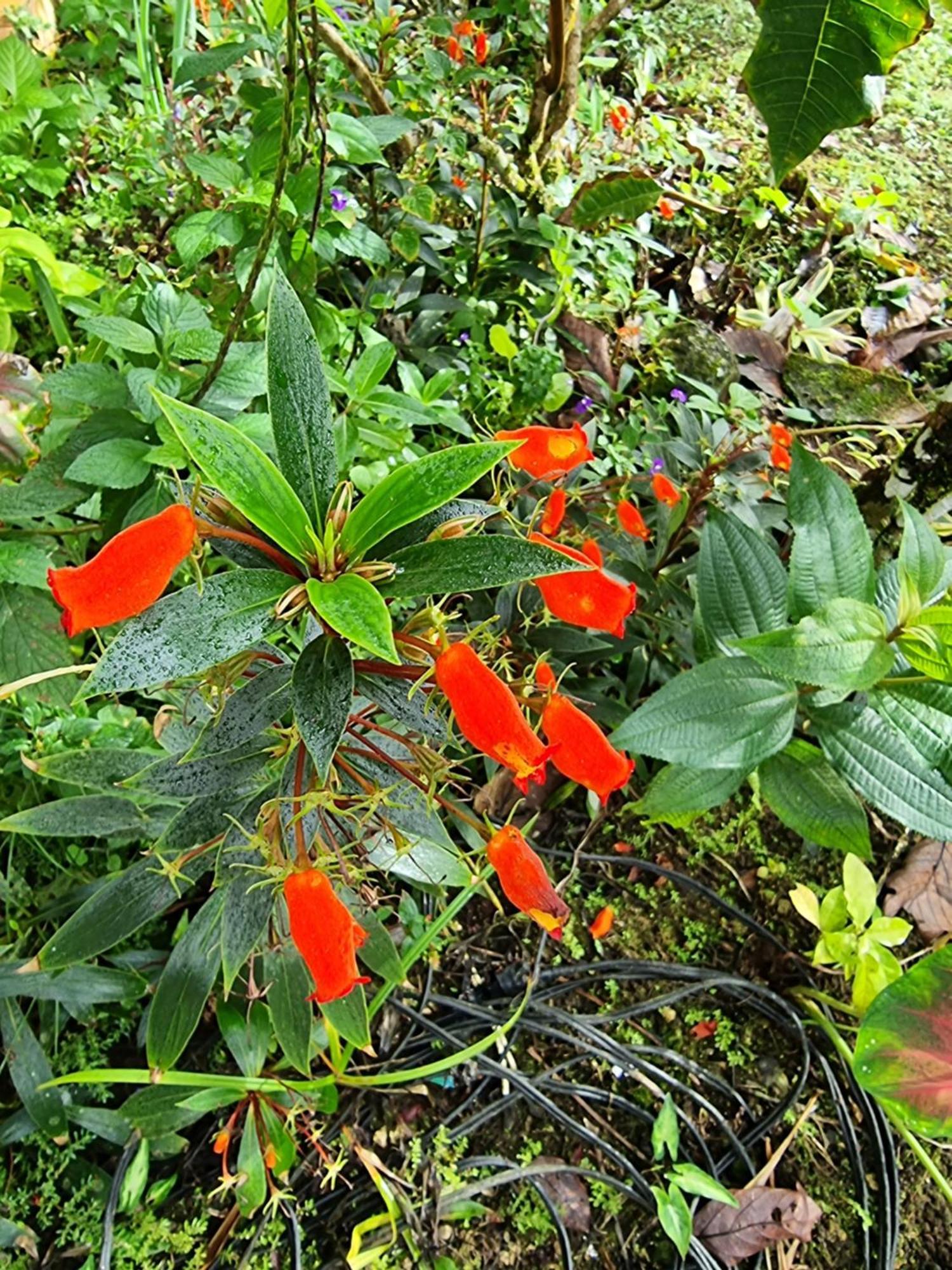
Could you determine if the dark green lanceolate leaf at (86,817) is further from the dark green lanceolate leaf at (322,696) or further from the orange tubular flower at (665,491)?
Answer: the orange tubular flower at (665,491)

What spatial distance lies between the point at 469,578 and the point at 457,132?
136cm

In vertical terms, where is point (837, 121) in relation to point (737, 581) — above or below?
above

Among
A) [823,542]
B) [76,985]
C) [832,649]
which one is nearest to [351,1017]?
[76,985]

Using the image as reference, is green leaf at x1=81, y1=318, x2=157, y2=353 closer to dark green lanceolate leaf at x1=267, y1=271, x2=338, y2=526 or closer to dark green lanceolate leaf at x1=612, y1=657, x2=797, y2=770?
dark green lanceolate leaf at x1=267, y1=271, x2=338, y2=526

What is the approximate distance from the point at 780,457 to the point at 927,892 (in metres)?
0.72

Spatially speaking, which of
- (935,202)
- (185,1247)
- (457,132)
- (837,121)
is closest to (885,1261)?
(185,1247)

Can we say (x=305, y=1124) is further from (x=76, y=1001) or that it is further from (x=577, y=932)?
(x=577, y=932)

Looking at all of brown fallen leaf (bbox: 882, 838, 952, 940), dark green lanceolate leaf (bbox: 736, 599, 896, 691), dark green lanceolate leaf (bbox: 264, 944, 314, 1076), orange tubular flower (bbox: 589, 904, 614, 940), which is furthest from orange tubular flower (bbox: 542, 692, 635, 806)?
brown fallen leaf (bbox: 882, 838, 952, 940)

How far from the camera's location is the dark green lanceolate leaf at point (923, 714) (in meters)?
0.98

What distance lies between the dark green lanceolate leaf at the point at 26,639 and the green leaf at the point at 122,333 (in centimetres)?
32

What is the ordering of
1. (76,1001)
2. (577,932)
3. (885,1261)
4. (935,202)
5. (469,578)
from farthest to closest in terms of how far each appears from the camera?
1. (935,202)
2. (577,932)
3. (885,1261)
4. (76,1001)
5. (469,578)

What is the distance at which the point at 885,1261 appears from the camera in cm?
113

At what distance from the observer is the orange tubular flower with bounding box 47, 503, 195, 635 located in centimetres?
55

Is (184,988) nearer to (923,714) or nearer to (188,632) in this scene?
(188,632)
